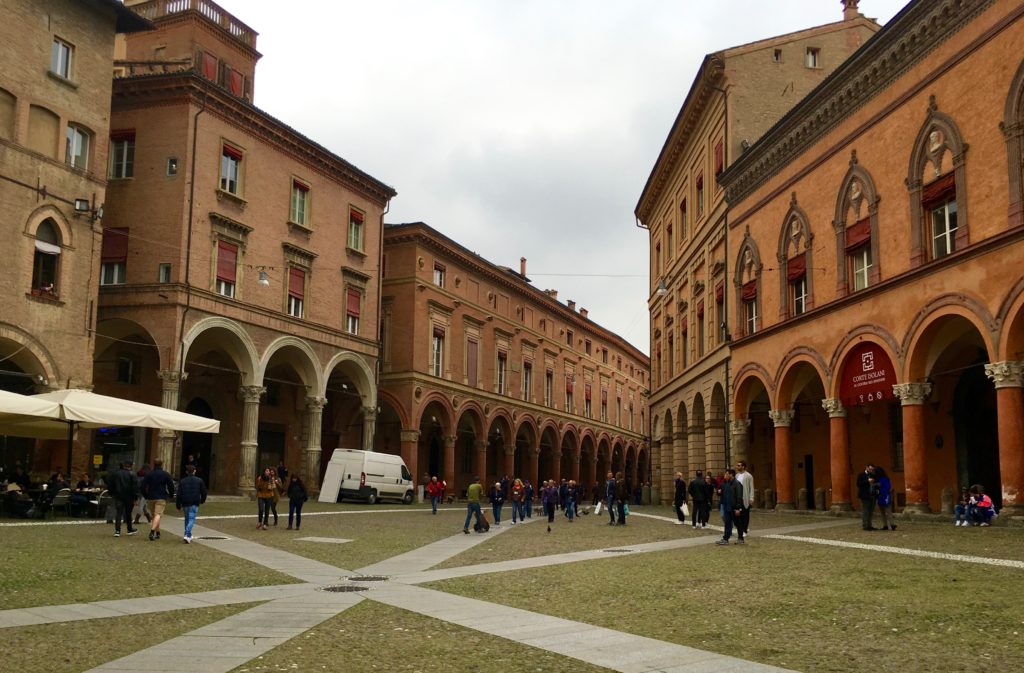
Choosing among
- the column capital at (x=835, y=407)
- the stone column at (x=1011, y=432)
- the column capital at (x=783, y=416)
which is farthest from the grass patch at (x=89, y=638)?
the column capital at (x=783, y=416)

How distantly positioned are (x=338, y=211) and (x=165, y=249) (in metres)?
10.1

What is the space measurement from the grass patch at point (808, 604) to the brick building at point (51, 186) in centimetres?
1990

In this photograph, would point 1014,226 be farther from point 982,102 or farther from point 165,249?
point 165,249

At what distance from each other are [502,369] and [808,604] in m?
45.8

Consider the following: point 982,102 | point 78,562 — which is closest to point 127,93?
point 78,562

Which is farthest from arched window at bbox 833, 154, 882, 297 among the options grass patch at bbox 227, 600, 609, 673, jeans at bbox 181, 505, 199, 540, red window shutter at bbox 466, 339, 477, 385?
red window shutter at bbox 466, 339, 477, 385

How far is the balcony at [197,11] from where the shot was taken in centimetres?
3697

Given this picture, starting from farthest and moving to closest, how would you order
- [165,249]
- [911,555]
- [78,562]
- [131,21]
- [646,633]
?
[165,249] < [131,21] < [911,555] < [78,562] < [646,633]

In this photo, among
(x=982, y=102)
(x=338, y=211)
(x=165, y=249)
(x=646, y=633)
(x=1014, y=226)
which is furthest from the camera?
(x=338, y=211)

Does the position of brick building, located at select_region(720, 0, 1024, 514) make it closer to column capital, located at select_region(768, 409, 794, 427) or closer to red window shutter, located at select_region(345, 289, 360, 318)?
column capital, located at select_region(768, 409, 794, 427)

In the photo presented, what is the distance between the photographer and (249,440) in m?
33.8

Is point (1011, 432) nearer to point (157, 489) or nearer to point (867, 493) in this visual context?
point (867, 493)

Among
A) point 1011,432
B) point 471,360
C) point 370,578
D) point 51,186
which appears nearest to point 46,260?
point 51,186

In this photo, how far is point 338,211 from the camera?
40656mm
